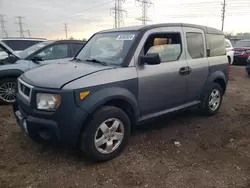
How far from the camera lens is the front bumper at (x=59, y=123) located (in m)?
2.84

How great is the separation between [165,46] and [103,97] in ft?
5.16

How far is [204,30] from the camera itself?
478 cm

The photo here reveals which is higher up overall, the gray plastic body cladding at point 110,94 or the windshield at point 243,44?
the windshield at point 243,44

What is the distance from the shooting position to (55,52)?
654 cm

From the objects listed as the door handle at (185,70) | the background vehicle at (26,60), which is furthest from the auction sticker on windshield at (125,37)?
the background vehicle at (26,60)

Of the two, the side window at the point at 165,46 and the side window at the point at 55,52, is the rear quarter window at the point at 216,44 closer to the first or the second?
the side window at the point at 165,46

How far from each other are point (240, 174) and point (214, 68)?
7.99 feet

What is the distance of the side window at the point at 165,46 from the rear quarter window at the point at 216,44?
1032mm

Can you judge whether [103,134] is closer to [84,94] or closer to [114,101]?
[114,101]

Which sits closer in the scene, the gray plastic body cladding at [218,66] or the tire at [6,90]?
the gray plastic body cladding at [218,66]

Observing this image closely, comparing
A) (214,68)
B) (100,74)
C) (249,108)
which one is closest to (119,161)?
(100,74)

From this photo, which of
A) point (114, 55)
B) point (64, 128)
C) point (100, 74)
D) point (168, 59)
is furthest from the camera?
point (168, 59)

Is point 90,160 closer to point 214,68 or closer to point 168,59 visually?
point 168,59

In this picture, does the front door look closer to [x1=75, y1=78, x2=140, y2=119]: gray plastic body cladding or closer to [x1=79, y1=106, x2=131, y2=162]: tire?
[x1=75, y1=78, x2=140, y2=119]: gray plastic body cladding
